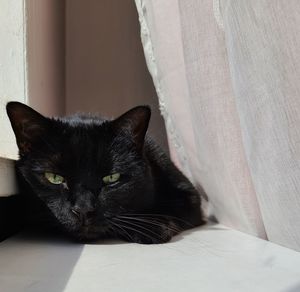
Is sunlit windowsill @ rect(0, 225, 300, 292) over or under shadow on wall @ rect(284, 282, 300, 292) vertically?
under

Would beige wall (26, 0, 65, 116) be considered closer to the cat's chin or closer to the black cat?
→ the black cat

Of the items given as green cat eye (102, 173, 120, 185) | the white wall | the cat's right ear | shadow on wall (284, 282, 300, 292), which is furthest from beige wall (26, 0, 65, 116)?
shadow on wall (284, 282, 300, 292)

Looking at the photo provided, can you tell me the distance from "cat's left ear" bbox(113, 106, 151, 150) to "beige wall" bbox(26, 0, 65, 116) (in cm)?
32

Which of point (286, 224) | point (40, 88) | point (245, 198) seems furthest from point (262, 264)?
point (40, 88)

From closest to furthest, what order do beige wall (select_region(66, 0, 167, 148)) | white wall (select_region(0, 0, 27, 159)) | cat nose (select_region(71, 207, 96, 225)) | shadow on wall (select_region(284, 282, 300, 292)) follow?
shadow on wall (select_region(284, 282, 300, 292))
cat nose (select_region(71, 207, 96, 225))
white wall (select_region(0, 0, 27, 159))
beige wall (select_region(66, 0, 167, 148))

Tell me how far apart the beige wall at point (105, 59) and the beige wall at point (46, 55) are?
0.13 ft

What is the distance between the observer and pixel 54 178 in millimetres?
882

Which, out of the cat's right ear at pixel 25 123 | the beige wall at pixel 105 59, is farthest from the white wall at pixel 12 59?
the beige wall at pixel 105 59

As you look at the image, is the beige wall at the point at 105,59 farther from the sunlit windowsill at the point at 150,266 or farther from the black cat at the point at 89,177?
the sunlit windowsill at the point at 150,266

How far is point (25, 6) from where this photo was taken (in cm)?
110

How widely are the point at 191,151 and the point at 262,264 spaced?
0.43 metres

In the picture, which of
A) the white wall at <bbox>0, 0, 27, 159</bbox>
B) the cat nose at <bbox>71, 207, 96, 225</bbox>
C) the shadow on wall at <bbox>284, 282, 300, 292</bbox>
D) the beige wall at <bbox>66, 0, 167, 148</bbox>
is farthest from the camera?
the beige wall at <bbox>66, 0, 167, 148</bbox>

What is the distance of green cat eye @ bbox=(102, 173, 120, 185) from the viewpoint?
89cm

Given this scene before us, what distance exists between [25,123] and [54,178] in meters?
0.12
